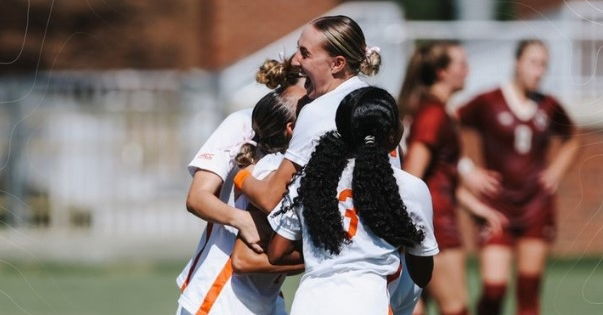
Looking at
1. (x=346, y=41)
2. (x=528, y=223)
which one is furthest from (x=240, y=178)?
(x=528, y=223)

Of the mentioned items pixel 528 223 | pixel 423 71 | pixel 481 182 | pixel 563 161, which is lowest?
pixel 528 223

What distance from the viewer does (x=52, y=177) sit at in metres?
17.6

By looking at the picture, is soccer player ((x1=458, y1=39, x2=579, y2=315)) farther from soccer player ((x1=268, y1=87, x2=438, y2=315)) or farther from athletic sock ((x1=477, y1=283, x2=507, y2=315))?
soccer player ((x1=268, y1=87, x2=438, y2=315))

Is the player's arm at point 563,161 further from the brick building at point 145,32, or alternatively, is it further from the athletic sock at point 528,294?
the brick building at point 145,32

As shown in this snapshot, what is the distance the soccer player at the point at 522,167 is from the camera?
9094 millimetres

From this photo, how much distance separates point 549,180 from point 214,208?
4.44m

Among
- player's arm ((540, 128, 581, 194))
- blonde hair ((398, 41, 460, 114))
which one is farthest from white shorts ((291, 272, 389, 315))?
player's arm ((540, 128, 581, 194))

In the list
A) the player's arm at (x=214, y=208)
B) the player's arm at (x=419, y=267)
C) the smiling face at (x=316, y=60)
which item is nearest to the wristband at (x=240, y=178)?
the player's arm at (x=214, y=208)

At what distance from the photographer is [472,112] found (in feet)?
32.5

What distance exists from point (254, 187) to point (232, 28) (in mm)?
16288

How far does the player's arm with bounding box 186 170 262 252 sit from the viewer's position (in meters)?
5.00

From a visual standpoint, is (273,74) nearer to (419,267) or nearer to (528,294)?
(419,267)

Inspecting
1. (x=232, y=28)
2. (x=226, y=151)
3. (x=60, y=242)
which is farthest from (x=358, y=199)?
(x=232, y=28)

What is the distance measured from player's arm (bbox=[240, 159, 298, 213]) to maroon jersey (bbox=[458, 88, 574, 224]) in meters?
4.90
